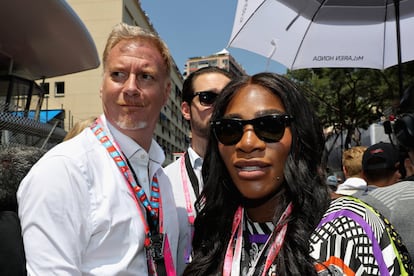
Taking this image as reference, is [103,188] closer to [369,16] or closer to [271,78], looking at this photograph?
[271,78]

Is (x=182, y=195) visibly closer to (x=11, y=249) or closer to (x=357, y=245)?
(x=11, y=249)

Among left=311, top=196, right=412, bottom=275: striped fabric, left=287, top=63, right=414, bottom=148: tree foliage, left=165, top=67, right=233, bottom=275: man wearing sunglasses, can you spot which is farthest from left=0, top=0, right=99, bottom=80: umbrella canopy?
left=311, top=196, right=412, bottom=275: striped fabric

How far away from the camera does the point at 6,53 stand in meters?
27.1

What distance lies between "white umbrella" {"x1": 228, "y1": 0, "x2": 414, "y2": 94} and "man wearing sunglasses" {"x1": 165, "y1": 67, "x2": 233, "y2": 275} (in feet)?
3.89

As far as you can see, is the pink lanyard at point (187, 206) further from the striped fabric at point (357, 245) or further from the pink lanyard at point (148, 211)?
the striped fabric at point (357, 245)

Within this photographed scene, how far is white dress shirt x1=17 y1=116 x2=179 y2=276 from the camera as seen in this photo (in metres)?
1.72

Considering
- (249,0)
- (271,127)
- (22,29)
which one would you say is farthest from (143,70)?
(22,29)

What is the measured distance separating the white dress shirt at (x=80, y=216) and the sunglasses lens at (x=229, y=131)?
0.59 metres

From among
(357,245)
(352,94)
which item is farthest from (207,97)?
(352,94)

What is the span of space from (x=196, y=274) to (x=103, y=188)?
0.61 metres

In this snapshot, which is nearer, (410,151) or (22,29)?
(410,151)

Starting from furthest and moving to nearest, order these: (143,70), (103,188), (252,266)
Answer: (143,70)
(103,188)
(252,266)

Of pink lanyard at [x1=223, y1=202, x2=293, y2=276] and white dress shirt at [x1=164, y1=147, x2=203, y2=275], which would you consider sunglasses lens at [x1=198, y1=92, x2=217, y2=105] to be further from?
pink lanyard at [x1=223, y1=202, x2=293, y2=276]

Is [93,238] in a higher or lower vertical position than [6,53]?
lower
